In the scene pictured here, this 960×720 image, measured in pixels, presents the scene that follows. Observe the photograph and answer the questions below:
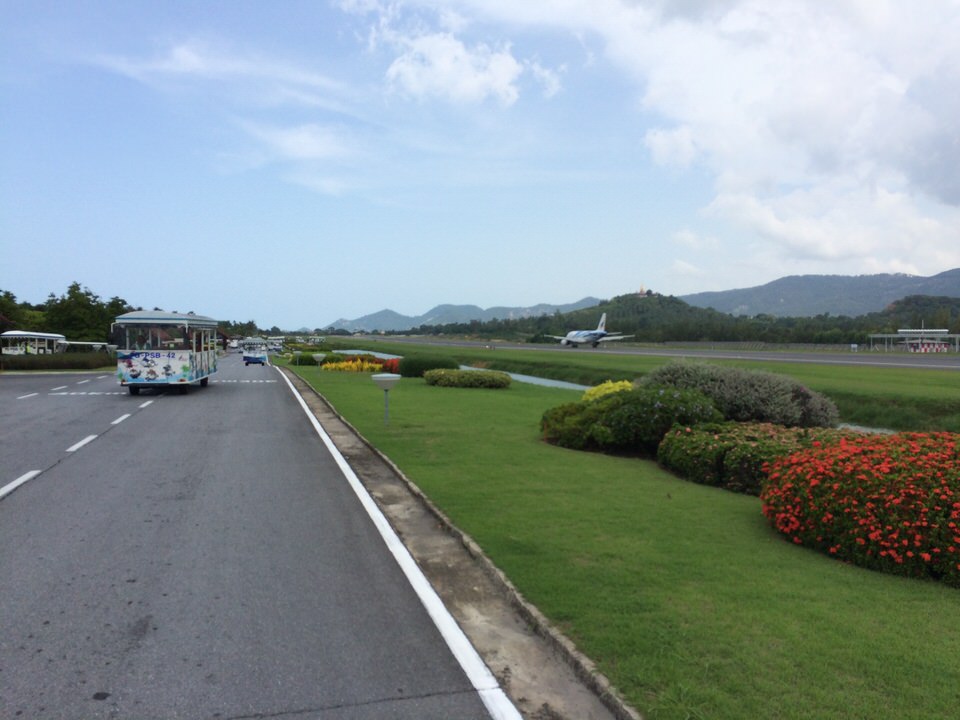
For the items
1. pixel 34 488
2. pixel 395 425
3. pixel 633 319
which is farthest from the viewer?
pixel 633 319

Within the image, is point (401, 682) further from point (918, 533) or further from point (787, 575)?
point (918, 533)

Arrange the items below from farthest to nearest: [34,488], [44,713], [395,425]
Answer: [395,425], [34,488], [44,713]

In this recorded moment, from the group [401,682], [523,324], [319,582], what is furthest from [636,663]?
[523,324]

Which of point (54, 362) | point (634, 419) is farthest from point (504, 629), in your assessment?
point (54, 362)

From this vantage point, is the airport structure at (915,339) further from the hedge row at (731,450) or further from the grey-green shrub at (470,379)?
the hedge row at (731,450)

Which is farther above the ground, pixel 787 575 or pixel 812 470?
pixel 812 470

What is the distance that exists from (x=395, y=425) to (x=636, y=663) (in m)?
12.5

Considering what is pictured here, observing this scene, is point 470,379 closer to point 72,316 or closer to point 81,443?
point 81,443

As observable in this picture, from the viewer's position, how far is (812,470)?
280 inches

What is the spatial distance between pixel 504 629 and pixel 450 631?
15.1 inches

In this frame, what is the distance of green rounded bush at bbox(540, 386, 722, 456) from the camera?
1247cm

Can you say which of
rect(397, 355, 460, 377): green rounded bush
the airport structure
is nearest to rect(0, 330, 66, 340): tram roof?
rect(397, 355, 460, 377): green rounded bush

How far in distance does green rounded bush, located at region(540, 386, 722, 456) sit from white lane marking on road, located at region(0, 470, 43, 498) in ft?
28.4

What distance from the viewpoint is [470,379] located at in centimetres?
2933
